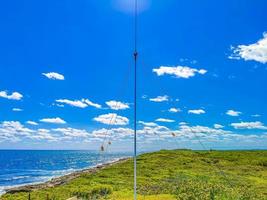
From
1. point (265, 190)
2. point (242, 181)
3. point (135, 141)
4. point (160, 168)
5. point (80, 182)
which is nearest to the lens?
point (135, 141)

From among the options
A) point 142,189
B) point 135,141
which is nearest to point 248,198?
point 142,189

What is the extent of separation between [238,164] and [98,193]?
4252cm

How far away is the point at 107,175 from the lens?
6044 centimetres

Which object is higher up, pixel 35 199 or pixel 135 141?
pixel 135 141

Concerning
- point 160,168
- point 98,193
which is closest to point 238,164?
point 160,168

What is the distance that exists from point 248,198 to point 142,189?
1430cm

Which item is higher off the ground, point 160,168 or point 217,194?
point 160,168

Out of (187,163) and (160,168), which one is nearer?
(160,168)

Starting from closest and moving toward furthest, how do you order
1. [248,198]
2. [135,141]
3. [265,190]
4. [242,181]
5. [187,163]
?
[135,141], [248,198], [265,190], [242,181], [187,163]

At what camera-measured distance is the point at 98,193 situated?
1689 inches

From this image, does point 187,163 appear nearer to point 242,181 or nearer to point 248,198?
point 242,181

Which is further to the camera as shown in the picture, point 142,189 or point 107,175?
point 107,175

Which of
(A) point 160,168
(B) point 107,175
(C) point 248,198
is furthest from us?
(A) point 160,168

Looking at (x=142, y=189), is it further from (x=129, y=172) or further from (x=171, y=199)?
(x=129, y=172)
